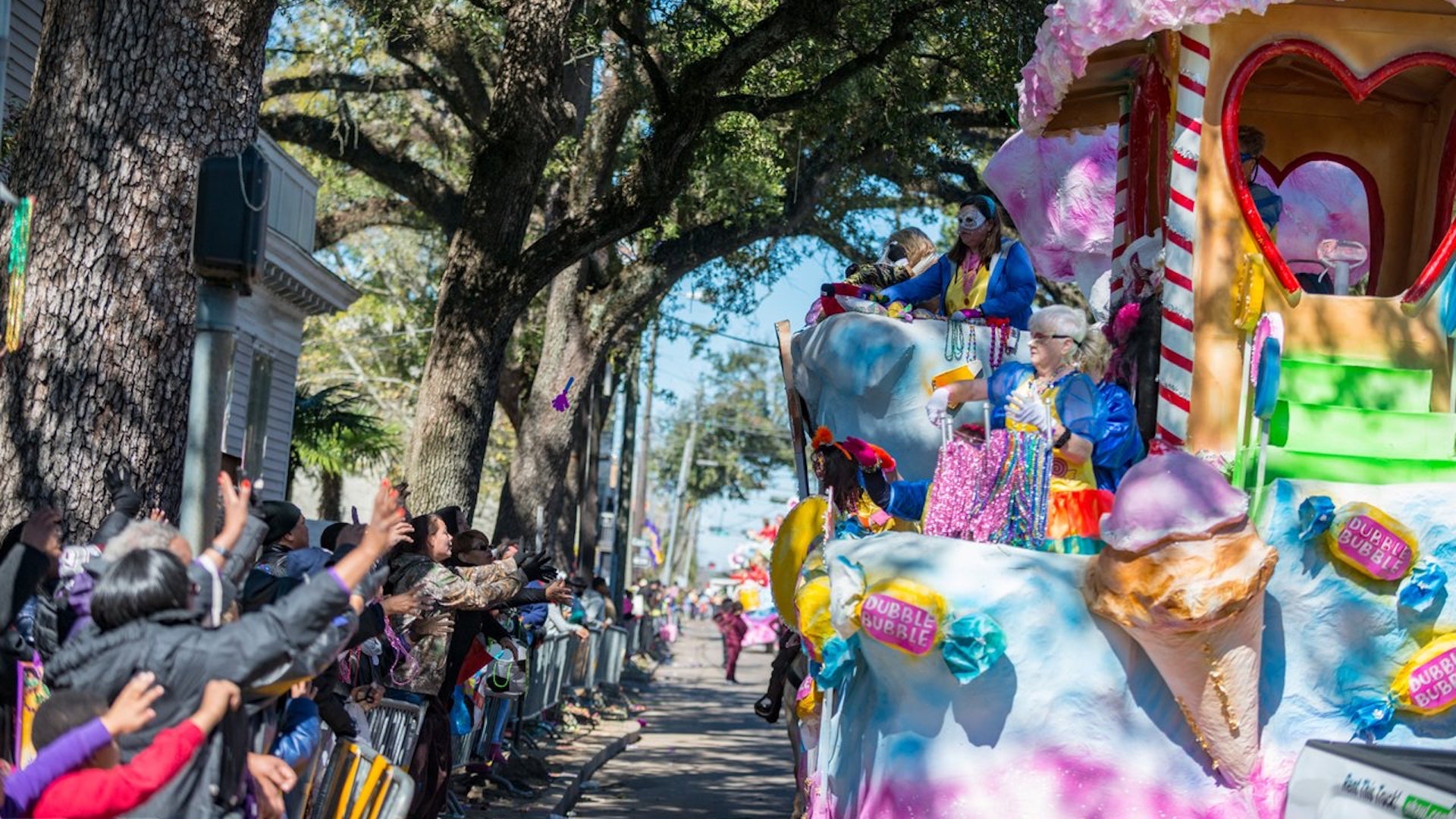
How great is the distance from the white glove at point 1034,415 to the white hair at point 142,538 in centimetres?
346

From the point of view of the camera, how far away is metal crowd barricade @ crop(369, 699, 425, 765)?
912cm

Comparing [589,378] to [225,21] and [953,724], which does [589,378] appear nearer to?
[225,21]

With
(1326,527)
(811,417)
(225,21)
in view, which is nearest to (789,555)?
(811,417)

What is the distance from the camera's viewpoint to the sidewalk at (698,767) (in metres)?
13.6

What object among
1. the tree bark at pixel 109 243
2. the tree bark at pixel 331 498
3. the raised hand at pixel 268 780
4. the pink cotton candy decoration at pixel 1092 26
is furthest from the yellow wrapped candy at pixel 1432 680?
the tree bark at pixel 331 498

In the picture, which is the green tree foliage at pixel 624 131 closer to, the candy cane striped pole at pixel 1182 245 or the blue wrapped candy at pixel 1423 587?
the candy cane striped pole at pixel 1182 245

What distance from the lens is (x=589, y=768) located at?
1576 cm

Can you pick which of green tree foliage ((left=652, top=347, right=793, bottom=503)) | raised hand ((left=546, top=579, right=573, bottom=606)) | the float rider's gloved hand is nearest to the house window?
the float rider's gloved hand

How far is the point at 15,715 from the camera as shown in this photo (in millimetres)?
6691

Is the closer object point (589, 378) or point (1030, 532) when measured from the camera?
point (1030, 532)

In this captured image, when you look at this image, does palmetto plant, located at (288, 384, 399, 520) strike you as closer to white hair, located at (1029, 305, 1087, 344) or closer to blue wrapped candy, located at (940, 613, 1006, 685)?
white hair, located at (1029, 305, 1087, 344)

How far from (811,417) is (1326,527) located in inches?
129

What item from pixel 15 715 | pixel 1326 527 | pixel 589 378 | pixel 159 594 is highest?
pixel 589 378

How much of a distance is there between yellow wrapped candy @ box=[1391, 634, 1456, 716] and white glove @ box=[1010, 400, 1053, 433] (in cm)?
167
